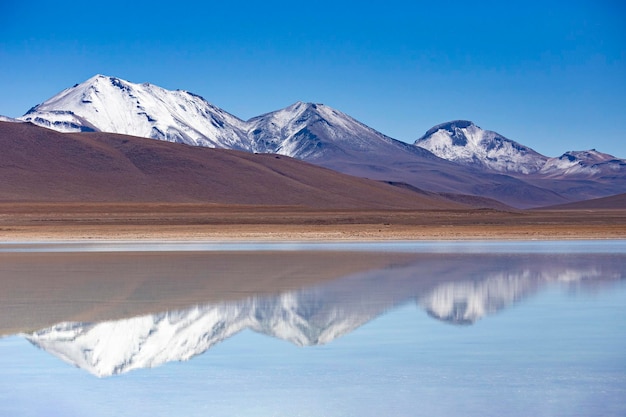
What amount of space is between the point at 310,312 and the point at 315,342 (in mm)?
2541

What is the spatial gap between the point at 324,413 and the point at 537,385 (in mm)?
2304

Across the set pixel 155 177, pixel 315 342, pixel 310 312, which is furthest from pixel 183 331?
pixel 155 177

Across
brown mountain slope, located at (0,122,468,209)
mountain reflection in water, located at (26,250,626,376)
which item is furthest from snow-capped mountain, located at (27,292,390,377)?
brown mountain slope, located at (0,122,468,209)

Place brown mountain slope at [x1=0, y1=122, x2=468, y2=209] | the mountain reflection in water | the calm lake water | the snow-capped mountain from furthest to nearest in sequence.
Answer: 1. brown mountain slope at [x1=0, y1=122, x2=468, y2=209]
2. the mountain reflection in water
3. the snow-capped mountain
4. the calm lake water

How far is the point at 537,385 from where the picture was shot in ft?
28.5

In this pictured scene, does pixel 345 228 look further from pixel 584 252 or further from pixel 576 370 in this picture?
pixel 576 370

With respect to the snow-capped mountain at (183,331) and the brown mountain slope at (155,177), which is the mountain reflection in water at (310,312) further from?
the brown mountain slope at (155,177)

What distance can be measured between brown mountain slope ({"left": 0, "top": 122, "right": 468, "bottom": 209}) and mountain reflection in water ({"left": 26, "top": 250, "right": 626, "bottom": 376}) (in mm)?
98990

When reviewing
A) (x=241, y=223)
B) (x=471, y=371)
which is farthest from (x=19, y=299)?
(x=241, y=223)

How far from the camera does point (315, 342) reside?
11297 millimetres

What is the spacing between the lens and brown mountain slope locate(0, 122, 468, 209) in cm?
12244

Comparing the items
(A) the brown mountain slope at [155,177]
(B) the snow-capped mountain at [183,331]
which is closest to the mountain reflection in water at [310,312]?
(B) the snow-capped mountain at [183,331]

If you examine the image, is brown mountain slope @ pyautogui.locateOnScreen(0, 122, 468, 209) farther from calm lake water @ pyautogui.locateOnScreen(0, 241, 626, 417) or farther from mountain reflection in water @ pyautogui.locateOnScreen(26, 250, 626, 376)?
mountain reflection in water @ pyautogui.locateOnScreen(26, 250, 626, 376)

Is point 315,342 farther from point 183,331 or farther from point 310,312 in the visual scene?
point 310,312
